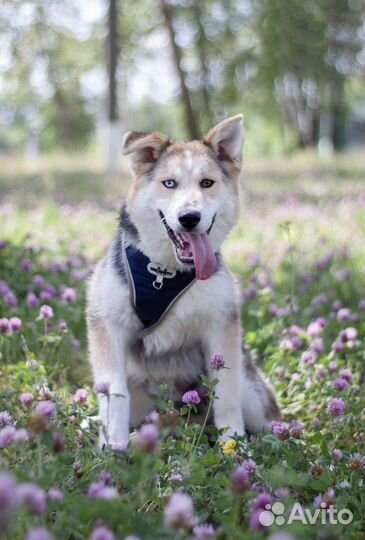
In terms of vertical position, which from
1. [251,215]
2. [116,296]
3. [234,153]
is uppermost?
[234,153]

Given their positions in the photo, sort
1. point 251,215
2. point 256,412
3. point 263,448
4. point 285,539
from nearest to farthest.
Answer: point 285,539 < point 263,448 < point 256,412 < point 251,215

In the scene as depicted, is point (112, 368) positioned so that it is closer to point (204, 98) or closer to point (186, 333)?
point (186, 333)

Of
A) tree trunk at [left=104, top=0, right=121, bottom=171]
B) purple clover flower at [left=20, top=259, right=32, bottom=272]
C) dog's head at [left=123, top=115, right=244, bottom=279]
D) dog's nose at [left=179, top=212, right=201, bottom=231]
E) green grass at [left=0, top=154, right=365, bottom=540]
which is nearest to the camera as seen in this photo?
green grass at [left=0, top=154, right=365, bottom=540]

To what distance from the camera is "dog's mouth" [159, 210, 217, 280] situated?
3271mm

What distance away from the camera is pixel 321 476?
7.67 feet

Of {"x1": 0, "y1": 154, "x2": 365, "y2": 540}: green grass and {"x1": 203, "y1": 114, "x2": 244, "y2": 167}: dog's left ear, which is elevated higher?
{"x1": 203, "y1": 114, "x2": 244, "y2": 167}: dog's left ear

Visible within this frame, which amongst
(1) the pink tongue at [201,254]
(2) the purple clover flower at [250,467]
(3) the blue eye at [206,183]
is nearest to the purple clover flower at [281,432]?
(2) the purple clover flower at [250,467]

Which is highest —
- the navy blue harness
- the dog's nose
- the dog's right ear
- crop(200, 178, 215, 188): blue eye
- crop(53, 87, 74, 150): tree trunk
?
the dog's right ear

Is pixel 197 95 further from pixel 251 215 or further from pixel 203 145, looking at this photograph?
pixel 203 145

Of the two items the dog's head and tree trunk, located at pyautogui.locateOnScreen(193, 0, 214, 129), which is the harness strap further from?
tree trunk, located at pyautogui.locateOnScreen(193, 0, 214, 129)

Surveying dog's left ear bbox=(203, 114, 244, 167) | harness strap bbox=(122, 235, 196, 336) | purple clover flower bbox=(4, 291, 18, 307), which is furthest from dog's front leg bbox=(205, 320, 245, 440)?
purple clover flower bbox=(4, 291, 18, 307)

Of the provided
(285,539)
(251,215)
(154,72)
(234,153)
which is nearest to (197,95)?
(154,72)

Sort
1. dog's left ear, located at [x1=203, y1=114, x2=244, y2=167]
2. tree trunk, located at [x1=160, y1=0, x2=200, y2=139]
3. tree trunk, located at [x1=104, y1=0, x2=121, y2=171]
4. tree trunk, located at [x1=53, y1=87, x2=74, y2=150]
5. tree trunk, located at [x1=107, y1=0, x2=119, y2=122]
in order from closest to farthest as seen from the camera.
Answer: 1. dog's left ear, located at [x1=203, y1=114, x2=244, y2=167]
2. tree trunk, located at [x1=104, y1=0, x2=121, y2=171]
3. tree trunk, located at [x1=107, y1=0, x2=119, y2=122]
4. tree trunk, located at [x1=160, y1=0, x2=200, y2=139]
5. tree trunk, located at [x1=53, y1=87, x2=74, y2=150]

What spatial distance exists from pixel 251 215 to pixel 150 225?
17.8ft
